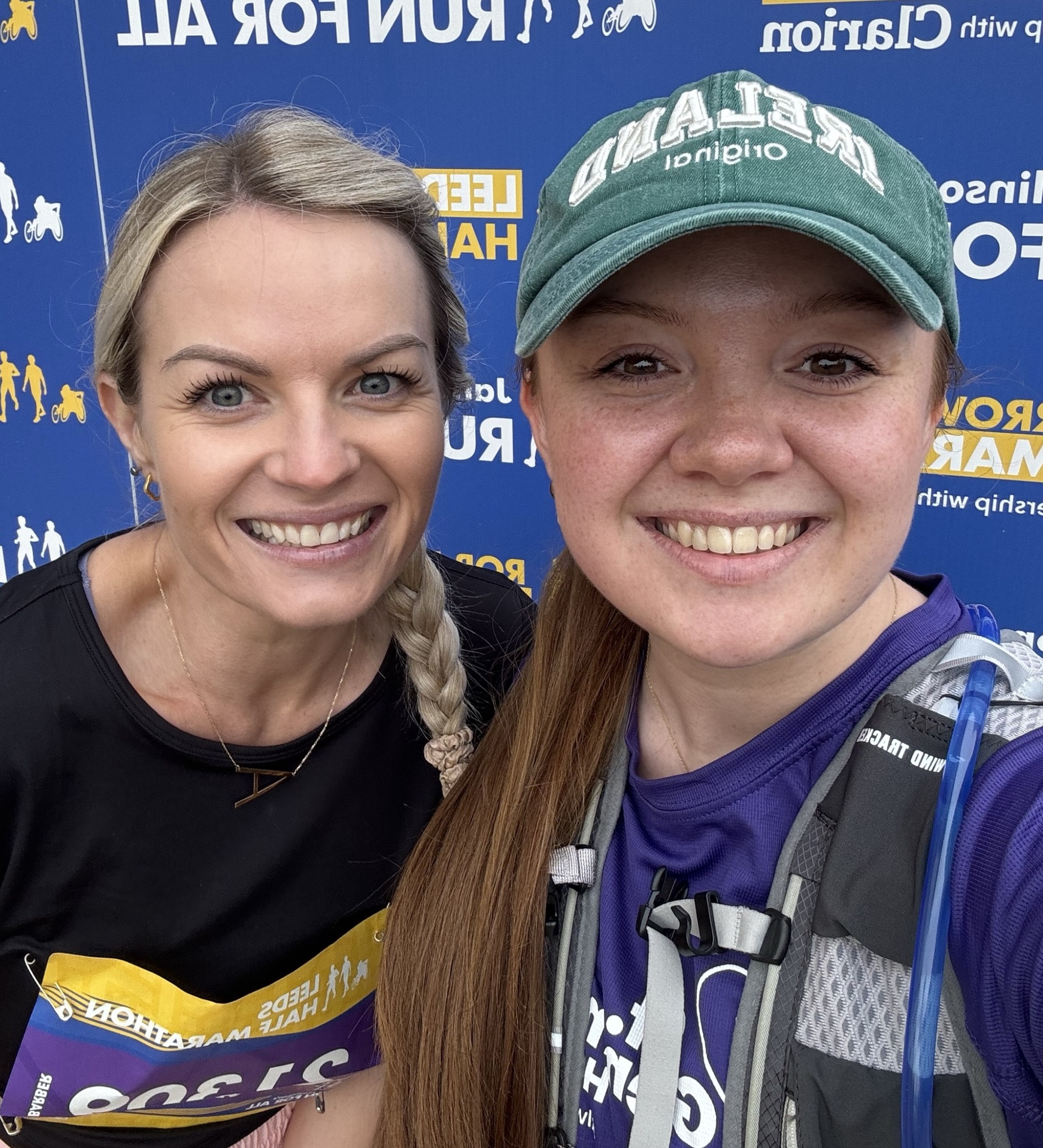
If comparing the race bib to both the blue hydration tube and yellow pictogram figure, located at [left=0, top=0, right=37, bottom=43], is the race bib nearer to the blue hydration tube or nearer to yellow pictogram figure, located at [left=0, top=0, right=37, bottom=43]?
the blue hydration tube

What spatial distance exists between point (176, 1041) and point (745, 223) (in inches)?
54.7

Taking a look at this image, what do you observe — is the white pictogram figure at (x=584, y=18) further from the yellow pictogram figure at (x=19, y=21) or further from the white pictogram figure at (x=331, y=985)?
the white pictogram figure at (x=331, y=985)

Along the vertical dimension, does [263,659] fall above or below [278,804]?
above

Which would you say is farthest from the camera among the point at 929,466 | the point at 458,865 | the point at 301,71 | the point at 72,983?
the point at 301,71

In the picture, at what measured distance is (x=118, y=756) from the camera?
4.71 ft

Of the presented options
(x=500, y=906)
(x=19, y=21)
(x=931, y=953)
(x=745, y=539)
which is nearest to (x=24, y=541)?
(x=19, y=21)

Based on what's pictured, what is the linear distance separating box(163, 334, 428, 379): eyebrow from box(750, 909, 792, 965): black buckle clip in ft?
2.80

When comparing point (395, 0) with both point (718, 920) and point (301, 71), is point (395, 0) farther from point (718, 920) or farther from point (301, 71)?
point (718, 920)

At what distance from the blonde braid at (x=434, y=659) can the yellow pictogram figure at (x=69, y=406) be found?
61.9 inches

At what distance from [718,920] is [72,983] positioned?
1015 millimetres

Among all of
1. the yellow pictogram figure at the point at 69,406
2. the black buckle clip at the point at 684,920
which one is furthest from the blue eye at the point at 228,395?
the yellow pictogram figure at the point at 69,406

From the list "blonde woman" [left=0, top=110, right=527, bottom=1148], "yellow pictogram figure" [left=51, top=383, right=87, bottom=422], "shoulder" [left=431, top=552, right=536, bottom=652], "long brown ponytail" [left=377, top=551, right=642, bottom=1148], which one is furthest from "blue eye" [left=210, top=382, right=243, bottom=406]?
"yellow pictogram figure" [left=51, top=383, right=87, bottom=422]

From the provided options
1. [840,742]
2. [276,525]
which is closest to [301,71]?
[276,525]

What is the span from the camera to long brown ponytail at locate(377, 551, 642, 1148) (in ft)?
3.98
